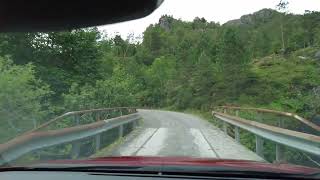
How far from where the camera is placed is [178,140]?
26.2 ft

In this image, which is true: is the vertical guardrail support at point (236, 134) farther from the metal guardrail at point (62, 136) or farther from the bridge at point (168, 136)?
the metal guardrail at point (62, 136)

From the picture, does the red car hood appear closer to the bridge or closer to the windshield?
the windshield

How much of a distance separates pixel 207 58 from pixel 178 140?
3.77m

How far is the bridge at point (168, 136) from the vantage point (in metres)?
5.45

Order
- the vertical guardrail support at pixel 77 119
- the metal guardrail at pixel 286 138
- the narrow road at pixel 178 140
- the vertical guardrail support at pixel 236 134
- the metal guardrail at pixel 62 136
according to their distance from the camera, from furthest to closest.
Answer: the vertical guardrail support at pixel 236 134, the vertical guardrail support at pixel 77 119, the narrow road at pixel 178 140, the metal guardrail at pixel 286 138, the metal guardrail at pixel 62 136

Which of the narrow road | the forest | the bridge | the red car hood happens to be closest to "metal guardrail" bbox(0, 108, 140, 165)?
the bridge

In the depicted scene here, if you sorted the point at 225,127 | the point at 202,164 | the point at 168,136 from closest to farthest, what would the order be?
the point at 202,164, the point at 168,136, the point at 225,127

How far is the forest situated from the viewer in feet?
11.0

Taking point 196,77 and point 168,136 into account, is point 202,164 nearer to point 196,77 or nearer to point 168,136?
point 196,77

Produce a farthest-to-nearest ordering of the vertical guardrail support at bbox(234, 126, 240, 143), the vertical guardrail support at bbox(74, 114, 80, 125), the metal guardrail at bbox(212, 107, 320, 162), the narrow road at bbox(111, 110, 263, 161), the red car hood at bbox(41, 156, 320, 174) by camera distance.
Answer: the vertical guardrail support at bbox(234, 126, 240, 143)
the vertical guardrail support at bbox(74, 114, 80, 125)
the narrow road at bbox(111, 110, 263, 161)
the metal guardrail at bbox(212, 107, 320, 162)
the red car hood at bbox(41, 156, 320, 174)

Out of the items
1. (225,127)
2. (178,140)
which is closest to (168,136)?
(178,140)

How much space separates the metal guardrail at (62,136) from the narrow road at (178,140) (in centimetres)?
42

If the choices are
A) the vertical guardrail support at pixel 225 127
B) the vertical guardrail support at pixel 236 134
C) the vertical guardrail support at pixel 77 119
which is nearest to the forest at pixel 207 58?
the vertical guardrail support at pixel 77 119

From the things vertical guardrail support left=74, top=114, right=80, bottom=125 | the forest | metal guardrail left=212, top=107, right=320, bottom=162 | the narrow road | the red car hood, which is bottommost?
the narrow road
